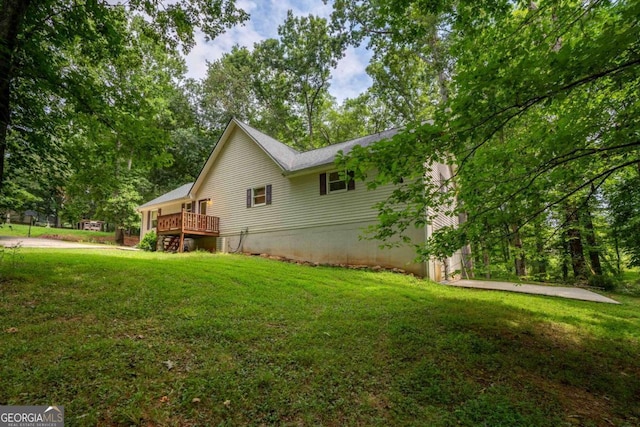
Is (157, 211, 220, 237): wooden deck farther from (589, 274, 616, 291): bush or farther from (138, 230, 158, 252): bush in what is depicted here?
(589, 274, 616, 291): bush

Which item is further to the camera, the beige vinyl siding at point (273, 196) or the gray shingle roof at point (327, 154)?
the gray shingle roof at point (327, 154)

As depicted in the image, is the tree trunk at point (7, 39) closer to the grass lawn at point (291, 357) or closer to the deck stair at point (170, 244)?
the grass lawn at point (291, 357)

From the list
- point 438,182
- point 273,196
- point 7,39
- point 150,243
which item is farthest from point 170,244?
point 438,182

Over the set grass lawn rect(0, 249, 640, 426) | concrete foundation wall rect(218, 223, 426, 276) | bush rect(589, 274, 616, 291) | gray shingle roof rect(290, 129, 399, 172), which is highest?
gray shingle roof rect(290, 129, 399, 172)

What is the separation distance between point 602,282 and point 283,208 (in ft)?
45.7

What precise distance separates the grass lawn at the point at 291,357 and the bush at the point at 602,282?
727 cm

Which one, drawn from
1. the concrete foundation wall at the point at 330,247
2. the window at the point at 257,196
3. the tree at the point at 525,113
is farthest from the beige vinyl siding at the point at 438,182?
the window at the point at 257,196

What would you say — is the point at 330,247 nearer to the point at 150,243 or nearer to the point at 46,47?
the point at 46,47

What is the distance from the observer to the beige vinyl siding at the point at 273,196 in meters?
11.6

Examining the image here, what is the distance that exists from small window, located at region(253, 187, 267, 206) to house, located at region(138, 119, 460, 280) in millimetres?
45

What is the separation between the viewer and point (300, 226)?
502 inches

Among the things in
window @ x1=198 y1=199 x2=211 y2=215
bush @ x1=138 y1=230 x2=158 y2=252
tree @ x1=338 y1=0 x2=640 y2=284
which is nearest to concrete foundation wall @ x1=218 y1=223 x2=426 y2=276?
window @ x1=198 y1=199 x2=211 y2=215

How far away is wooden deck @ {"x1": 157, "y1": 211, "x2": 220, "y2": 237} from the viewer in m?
14.1

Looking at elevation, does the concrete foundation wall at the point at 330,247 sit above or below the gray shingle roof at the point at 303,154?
below
